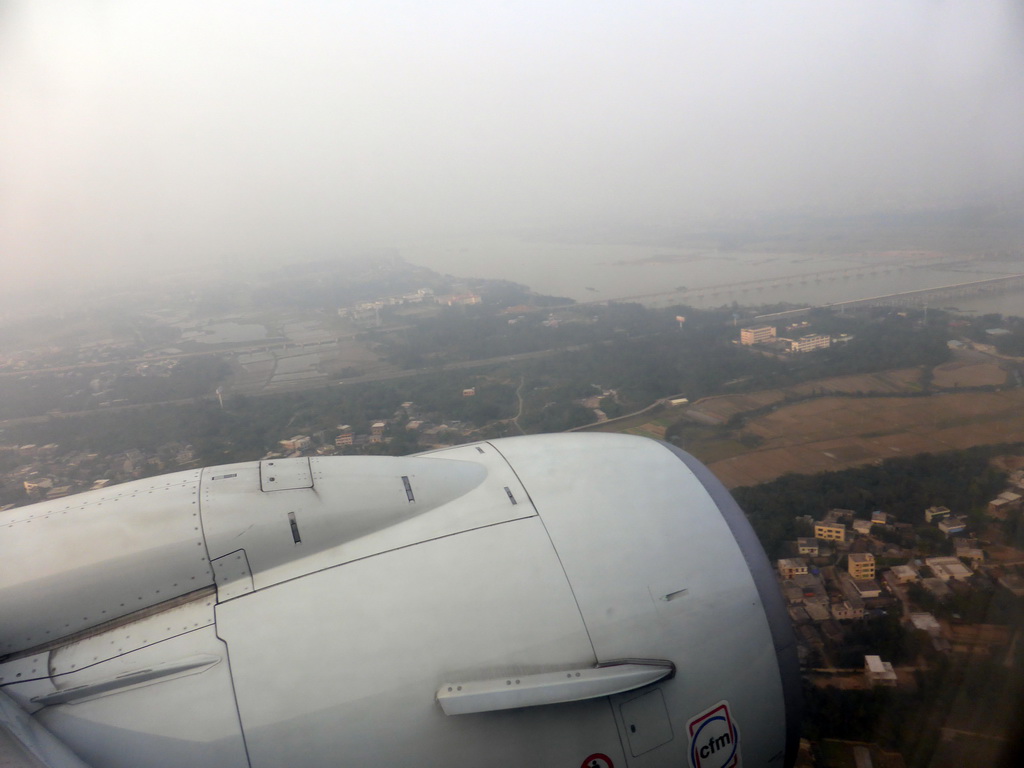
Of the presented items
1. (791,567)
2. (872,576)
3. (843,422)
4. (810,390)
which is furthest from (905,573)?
(810,390)

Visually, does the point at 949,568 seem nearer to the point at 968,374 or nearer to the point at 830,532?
the point at 830,532

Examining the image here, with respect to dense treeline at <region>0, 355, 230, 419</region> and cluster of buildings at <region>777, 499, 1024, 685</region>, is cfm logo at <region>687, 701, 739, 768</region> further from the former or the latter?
dense treeline at <region>0, 355, 230, 419</region>

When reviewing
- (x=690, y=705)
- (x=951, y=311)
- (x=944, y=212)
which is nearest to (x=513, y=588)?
(x=690, y=705)

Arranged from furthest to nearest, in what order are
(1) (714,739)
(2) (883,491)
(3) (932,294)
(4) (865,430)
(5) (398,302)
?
(5) (398,302) → (3) (932,294) → (4) (865,430) → (2) (883,491) → (1) (714,739)

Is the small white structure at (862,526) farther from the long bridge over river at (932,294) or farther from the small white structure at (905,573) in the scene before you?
the long bridge over river at (932,294)

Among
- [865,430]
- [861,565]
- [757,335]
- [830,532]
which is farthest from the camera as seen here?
[757,335]

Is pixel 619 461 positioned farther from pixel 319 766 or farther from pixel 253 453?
pixel 253 453

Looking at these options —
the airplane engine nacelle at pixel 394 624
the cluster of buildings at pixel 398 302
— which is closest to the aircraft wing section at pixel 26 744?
the airplane engine nacelle at pixel 394 624

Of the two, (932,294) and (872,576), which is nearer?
(872,576)

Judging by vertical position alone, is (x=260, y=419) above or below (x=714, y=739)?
above
